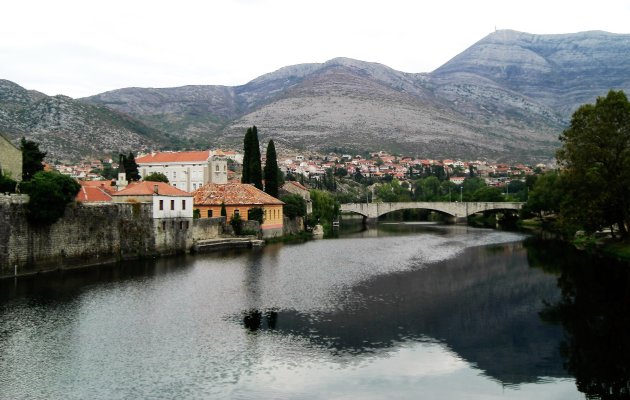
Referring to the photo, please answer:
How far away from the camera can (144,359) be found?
20109 mm

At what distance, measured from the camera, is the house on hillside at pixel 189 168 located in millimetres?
88344

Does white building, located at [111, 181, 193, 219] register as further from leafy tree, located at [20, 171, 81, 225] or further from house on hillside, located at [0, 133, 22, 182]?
leafy tree, located at [20, 171, 81, 225]

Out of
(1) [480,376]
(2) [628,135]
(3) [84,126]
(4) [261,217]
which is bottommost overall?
(1) [480,376]

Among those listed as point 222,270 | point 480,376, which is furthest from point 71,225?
point 480,376

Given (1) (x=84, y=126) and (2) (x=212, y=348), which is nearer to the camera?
(2) (x=212, y=348)

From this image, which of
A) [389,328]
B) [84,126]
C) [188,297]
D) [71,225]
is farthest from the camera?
[84,126]

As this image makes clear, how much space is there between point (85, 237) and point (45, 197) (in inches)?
201

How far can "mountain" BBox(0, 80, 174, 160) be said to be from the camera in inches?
6156

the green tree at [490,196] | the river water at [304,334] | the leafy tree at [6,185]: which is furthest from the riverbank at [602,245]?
the leafy tree at [6,185]

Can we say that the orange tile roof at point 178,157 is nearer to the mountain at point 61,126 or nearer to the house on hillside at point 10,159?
the house on hillside at point 10,159

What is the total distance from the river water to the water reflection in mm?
94

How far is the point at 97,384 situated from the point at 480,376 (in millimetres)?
11998

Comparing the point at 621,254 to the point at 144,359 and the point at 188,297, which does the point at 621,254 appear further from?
the point at 144,359

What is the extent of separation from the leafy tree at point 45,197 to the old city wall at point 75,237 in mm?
516
